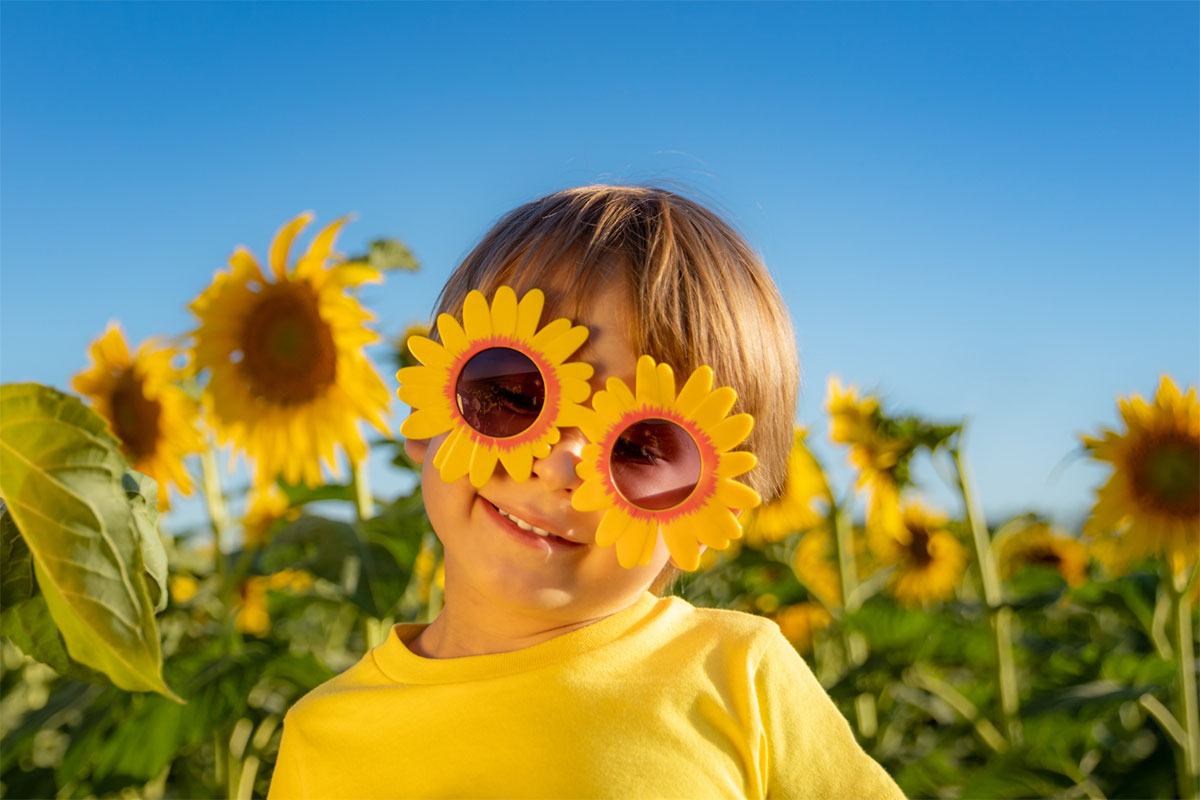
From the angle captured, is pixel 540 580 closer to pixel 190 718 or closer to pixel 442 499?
A: pixel 442 499

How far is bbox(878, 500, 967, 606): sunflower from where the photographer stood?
13.5 ft

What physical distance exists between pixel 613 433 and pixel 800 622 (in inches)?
104

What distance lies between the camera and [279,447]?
233 cm

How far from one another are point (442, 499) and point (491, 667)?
19 cm

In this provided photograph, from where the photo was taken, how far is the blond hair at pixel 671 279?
1184mm

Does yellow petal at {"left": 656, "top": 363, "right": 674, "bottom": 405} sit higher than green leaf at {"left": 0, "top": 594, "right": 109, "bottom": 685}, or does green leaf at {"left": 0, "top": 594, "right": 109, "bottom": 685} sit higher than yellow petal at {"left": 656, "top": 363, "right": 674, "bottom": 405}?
yellow petal at {"left": 656, "top": 363, "right": 674, "bottom": 405}

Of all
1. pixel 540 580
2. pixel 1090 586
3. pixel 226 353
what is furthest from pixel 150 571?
pixel 1090 586

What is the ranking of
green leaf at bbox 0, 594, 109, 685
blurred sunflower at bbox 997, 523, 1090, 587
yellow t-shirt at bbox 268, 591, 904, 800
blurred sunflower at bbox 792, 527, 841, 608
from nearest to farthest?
green leaf at bbox 0, 594, 109, 685 → yellow t-shirt at bbox 268, 591, 904, 800 → blurred sunflower at bbox 792, 527, 841, 608 → blurred sunflower at bbox 997, 523, 1090, 587

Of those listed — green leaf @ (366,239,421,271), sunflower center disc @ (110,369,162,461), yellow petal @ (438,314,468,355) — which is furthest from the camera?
sunflower center disc @ (110,369,162,461)

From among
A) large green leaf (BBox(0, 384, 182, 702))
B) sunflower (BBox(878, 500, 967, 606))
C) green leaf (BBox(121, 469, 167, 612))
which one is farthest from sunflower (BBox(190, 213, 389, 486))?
sunflower (BBox(878, 500, 967, 606))

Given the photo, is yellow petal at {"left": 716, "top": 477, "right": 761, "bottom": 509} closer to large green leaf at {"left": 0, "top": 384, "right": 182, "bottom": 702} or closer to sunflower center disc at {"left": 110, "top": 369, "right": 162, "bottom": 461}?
large green leaf at {"left": 0, "top": 384, "right": 182, "bottom": 702}

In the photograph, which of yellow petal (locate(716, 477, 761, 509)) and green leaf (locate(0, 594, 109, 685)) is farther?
yellow petal (locate(716, 477, 761, 509))

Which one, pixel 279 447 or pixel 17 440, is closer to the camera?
pixel 17 440

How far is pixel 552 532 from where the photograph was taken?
1122 millimetres
